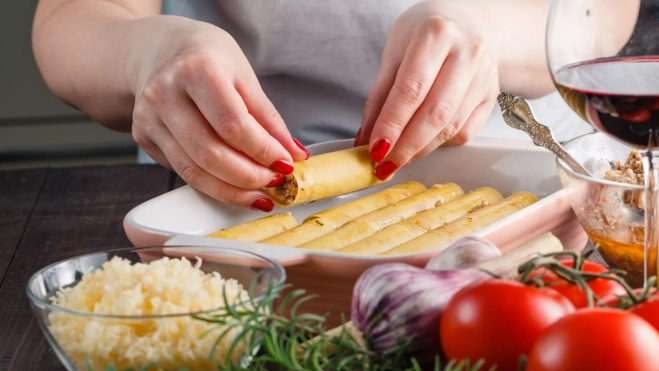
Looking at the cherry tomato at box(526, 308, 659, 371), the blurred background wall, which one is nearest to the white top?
the cherry tomato at box(526, 308, 659, 371)

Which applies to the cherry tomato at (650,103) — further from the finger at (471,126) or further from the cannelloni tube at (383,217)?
the finger at (471,126)

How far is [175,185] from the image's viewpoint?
1390 mm

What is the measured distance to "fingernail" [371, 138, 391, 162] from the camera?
3.48 feet

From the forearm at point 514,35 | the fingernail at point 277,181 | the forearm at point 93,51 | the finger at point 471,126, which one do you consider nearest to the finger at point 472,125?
the finger at point 471,126

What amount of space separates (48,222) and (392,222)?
0.56 m

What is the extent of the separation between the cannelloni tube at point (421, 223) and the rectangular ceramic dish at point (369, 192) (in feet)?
0.23

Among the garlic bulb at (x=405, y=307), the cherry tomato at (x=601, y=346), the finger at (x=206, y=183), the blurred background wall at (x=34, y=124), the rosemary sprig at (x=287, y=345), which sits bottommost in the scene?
the blurred background wall at (x=34, y=124)

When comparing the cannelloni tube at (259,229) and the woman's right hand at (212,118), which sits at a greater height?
the woman's right hand at (212,118)

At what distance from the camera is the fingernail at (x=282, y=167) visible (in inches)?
38.3

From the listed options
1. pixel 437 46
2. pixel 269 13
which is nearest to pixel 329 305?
pixel 437 46

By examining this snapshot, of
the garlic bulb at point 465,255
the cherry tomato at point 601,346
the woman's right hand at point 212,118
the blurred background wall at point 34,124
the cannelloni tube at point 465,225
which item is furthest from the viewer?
the blurred background wall at point 34,124

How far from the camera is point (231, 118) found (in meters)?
0.93

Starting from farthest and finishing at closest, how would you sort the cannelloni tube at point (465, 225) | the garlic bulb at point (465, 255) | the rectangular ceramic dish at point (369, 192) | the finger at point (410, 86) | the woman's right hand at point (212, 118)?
the finger at point (410, 86)
the woman's right hand at point (212, 118)
the cannelloni tube at point (465, 225)
the rectangular ceramic dish at point (369, 192)
the garlic bulb at point (465, 255)

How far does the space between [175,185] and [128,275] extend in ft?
2.62
